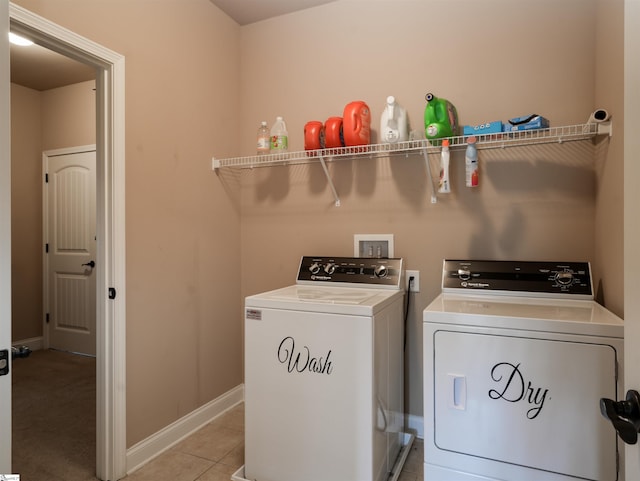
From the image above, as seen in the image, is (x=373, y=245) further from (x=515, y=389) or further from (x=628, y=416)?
(x=628, y=416)

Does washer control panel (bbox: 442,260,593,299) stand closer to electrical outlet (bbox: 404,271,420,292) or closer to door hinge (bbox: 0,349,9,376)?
electrical outlet (bbox: 404,271,420,292)

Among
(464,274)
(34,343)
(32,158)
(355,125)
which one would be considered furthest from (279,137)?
(34,343)

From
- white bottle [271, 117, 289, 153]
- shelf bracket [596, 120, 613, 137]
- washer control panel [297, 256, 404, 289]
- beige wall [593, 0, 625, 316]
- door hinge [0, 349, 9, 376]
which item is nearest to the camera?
door hinge [0, 349, 9, 376]

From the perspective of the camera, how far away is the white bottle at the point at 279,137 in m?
2.44

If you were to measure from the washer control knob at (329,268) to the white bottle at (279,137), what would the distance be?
0.78 meters

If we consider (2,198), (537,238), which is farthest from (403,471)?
(2,198)

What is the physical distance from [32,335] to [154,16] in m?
3.68

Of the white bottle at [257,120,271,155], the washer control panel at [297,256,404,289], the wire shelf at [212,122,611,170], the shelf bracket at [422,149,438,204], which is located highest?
the white bottle at [257,120,271,155]

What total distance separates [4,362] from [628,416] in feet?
4.30

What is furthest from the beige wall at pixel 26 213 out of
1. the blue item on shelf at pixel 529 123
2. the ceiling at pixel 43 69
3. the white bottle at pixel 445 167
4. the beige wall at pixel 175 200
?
the blue item on shelf at pixel 529 123

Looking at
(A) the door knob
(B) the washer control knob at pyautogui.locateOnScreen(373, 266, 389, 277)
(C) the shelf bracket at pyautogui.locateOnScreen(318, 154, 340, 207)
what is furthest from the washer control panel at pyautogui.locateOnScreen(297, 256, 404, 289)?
(A) the door knob

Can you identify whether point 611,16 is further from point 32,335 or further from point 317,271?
point 32,335

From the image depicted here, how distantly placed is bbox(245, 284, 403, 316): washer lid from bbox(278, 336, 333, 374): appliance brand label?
17cm

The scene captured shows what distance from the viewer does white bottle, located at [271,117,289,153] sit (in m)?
2.44
